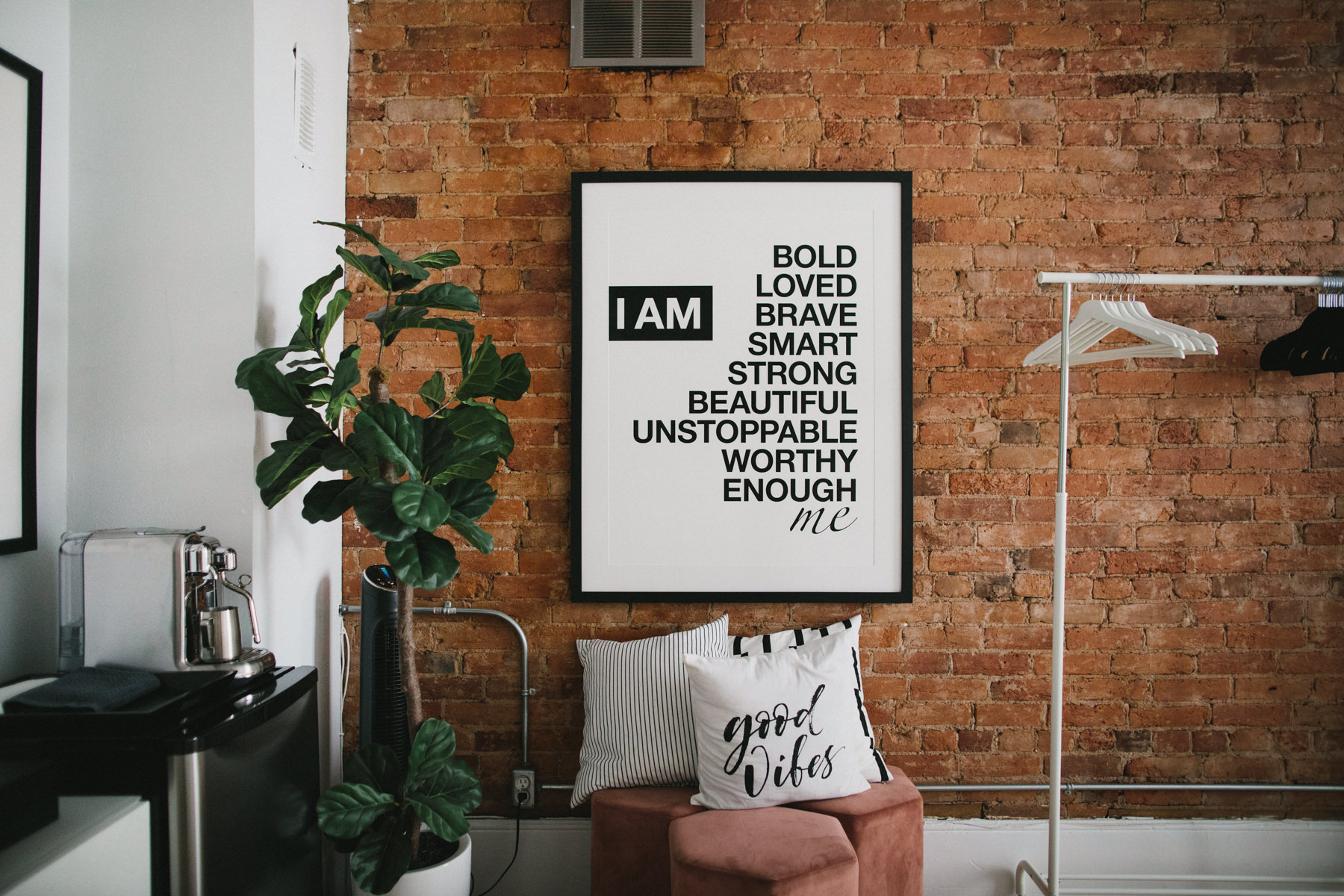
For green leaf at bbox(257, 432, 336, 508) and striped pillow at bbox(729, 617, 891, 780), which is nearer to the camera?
green leaf at bbox(257, 432, 336, 508)

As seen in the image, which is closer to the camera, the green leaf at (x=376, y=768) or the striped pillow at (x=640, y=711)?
the green leaf at (x=376, y=768)

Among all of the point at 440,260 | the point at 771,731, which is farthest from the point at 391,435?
the point at 771,731

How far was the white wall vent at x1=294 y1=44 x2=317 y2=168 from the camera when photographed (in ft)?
6.12

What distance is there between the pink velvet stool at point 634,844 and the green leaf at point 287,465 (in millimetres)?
1138

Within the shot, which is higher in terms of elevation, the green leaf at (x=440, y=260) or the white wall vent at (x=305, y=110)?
the white wall vent at (x=305, y=110)

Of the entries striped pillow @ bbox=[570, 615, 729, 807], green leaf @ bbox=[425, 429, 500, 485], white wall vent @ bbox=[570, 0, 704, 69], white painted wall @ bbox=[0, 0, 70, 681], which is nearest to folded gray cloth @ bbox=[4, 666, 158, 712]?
white painted wall @ bbox=[0, 0, 70, 681]

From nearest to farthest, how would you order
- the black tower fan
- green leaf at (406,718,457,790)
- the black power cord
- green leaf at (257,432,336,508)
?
1. green leaf at (257,432,336,508)
2. green leaf at (406,718,457,790)
3. the black tower fan
4. the black power cord

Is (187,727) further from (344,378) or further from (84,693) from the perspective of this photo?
(344,378)

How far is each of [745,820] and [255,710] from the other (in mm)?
1120

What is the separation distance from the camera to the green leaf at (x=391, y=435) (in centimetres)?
150

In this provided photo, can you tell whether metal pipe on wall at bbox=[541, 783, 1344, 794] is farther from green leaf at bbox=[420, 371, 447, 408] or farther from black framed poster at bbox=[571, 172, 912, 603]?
green leaf at bbox=[420, 371, 447, 408]

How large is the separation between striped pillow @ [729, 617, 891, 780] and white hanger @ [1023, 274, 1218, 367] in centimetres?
101

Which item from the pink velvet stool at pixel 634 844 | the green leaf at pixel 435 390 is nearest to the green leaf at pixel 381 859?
the pink velvet stool at pixel 634 844

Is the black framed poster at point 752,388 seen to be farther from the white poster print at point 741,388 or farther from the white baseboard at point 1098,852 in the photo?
the white baseboard at point 1098,852
